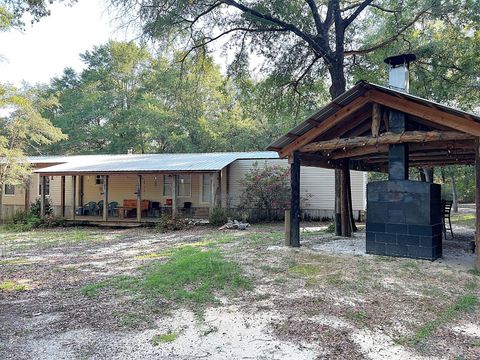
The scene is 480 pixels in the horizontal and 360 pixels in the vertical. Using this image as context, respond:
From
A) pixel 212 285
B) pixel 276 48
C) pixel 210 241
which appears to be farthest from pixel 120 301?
pixel 276 48

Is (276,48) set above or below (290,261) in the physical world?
above

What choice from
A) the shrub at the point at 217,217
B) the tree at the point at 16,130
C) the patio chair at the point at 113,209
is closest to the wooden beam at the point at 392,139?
the shrub at the point at 217,217

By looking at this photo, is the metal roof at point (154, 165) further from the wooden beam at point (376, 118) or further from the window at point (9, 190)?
the wooden beam at point (376, 118)

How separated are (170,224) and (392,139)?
9626 millimetres

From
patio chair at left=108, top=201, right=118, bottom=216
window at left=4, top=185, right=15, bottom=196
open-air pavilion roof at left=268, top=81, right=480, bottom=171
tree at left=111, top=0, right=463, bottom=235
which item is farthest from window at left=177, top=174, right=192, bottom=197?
window at left=4, top=185, right=15, bottom=196

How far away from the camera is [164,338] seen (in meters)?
4.18

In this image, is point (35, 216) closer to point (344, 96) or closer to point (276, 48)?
point (276, 48)

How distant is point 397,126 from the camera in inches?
308

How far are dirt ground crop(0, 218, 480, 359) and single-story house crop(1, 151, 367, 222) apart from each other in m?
8.06

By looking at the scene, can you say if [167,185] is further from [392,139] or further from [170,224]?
Result: [392,139]

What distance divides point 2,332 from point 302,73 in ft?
43.5

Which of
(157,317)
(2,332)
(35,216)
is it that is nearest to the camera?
(2,332)

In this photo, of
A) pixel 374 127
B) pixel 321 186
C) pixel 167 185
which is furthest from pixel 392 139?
pixel 167 185

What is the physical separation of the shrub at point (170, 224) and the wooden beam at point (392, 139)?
24.5 ft
